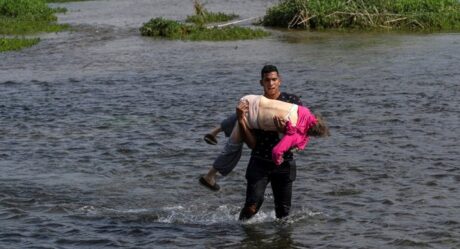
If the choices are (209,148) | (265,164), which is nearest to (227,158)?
(265,164)

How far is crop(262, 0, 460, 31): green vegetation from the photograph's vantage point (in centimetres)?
3027

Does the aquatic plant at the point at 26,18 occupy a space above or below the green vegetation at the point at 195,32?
above

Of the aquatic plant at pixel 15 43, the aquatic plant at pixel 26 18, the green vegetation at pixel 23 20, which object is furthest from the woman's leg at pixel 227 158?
the aquatic plant at pixel 26 18

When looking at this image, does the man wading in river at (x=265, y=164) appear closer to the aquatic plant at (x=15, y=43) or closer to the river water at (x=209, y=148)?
the river water at (x=209, y=148)

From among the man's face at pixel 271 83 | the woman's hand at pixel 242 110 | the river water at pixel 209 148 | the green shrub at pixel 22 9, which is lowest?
the river water at pixel 209 148

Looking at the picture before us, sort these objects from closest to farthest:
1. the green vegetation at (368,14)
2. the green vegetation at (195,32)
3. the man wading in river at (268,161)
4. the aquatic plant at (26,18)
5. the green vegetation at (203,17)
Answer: the man wading in river at (268,161), the green vegetation at (195,32), the green vegetation at (368,14), the aquatic plant at (26,18), the green vegetation at (203,17)

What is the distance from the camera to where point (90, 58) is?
26.3 m

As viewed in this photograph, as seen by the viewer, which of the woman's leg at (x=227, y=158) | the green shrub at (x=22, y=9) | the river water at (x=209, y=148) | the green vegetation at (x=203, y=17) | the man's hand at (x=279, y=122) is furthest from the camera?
the green shrub at (x=22, y=9)

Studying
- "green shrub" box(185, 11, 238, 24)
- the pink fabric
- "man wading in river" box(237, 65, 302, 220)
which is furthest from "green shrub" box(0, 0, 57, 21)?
the pink fabric

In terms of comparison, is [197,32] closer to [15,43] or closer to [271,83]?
[15,43]

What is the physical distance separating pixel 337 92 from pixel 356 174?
272 inches

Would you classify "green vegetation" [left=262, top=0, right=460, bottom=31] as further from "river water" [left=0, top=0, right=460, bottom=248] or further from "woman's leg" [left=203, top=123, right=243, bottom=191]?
"woman's leg" [left=203, top=123, right=243, bottom=191]

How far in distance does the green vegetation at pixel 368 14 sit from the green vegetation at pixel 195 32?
2120 millimetres

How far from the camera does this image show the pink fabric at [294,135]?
27.4 ft
